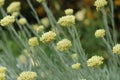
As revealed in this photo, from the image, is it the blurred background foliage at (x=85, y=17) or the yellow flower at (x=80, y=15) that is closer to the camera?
the blurred background foliage at (x=85, y=17)

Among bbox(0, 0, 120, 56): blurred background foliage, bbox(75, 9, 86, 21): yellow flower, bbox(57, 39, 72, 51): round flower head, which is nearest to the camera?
bbox(57, 39, 72, 51): round flower head

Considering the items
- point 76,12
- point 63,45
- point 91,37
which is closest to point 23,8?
point 76,12

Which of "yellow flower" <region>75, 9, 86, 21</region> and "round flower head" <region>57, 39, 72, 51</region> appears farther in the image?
"yellow flower" <region>75, 9, 86, 21</region>

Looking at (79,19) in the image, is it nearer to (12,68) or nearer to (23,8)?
(23,8)

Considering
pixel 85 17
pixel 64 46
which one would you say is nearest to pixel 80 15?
pixel 85 17

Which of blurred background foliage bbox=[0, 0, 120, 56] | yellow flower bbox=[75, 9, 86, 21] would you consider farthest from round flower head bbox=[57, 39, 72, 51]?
yellow flower bbox=[75, 9, 86, 21]

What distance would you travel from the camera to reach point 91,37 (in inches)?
147

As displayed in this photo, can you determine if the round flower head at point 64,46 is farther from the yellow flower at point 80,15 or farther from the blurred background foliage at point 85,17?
the yellow flower at point 80,15

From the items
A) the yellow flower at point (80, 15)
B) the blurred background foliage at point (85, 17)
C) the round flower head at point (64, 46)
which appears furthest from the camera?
the yellow flower at point (80, 15)

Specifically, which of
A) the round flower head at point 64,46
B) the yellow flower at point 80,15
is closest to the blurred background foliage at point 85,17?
the yellow flower at point 80,15

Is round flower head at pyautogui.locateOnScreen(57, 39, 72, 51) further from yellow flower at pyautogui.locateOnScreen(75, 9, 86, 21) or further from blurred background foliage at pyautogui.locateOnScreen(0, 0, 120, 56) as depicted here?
yellow flower at pyautogui.locateOnScreen(75, 9, 86, 21)

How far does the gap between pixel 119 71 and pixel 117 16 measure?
79.5 inches

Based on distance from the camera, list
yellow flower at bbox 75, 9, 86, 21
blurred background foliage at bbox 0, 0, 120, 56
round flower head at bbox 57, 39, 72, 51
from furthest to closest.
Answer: yellow flower at bbox 75, 9, 86, 21
blurred background foliage at bbox 0, 0, 120, 56
round flower head at bbox 57, 39, 72, 51

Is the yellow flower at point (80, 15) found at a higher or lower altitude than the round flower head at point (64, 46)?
higher
